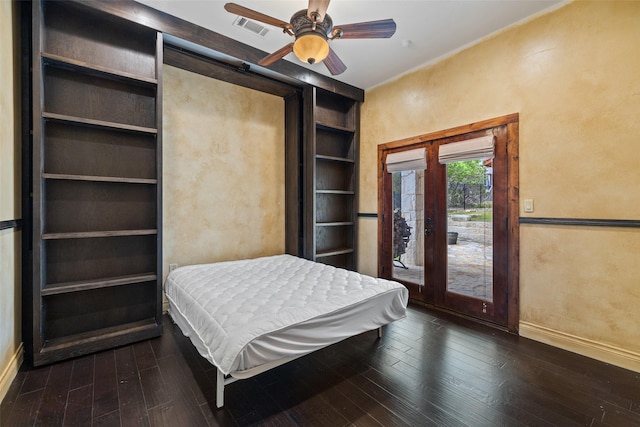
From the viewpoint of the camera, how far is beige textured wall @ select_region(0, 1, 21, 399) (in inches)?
71.6

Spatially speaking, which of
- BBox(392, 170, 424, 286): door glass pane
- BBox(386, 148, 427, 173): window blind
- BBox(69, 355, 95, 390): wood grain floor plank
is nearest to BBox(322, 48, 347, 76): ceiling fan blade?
BBox(386, 148, 427, 173): window blind

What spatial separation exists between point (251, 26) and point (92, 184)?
202 cm

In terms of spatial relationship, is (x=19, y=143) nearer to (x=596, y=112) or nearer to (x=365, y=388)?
(x=365, y=388)

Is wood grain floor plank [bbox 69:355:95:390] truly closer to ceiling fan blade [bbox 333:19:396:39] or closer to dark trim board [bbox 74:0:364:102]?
dark trim board [bbox 74:0:364:102]

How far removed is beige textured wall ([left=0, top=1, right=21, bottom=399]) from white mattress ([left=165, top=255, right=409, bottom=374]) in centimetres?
100

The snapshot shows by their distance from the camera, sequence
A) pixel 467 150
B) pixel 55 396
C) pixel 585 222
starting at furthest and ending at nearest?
pixel 467 150
pixel 585 222
pixel 55 396

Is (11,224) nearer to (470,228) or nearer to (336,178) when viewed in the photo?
(336,178)

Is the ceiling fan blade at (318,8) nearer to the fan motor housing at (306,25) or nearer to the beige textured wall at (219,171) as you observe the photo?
the fan motor housing at (306,25)

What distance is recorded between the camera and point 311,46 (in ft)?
6.72

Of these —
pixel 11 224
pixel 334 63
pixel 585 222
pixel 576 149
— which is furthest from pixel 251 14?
pixel 585 222

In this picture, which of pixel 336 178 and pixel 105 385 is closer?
pixel 105 385

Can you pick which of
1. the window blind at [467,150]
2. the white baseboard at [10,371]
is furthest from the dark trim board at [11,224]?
the window blind at [467,150]

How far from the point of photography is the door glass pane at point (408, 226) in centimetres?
349

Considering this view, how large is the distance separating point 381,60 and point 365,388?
3.32 metres
